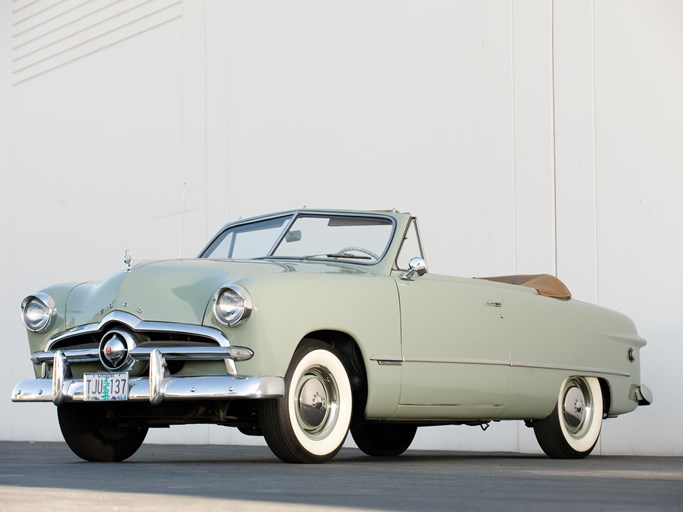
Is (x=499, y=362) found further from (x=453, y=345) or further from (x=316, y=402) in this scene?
(x=316, y=402)

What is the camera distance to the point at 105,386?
648 cm

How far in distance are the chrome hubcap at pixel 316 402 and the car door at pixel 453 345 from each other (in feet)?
1.78

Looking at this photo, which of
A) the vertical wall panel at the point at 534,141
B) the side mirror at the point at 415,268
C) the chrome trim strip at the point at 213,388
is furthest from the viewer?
the vertical wall panel at the point at 534,141

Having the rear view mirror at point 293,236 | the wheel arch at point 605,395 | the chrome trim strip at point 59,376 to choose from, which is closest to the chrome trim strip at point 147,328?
the chrome trim strip at point 59,376

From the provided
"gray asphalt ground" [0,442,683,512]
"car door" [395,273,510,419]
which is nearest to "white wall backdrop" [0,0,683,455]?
"car door" [395,273,510,419]

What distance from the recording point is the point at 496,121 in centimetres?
1123

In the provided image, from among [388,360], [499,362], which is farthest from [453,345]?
[388,360]

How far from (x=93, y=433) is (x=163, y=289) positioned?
1.28 metres

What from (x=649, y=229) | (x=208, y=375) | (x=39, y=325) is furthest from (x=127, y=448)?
(x=649, y=229)

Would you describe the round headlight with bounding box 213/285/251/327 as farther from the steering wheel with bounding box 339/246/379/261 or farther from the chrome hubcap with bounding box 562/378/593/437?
the chrome hubcap with bounding box 562/378/593/437

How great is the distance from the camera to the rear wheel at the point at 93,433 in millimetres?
7277

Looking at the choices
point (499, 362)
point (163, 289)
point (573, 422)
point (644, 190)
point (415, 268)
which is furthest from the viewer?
point (644, 190)

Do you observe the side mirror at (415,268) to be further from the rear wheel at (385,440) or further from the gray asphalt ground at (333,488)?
the rear wheel at (385,440)

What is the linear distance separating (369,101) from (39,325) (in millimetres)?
5909
